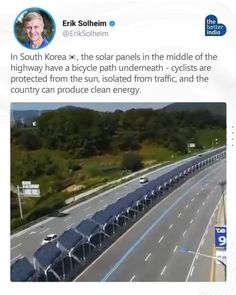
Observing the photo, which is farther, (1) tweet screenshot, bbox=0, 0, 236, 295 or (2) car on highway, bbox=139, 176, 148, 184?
(2) car on highway, bbox=139, 176, 148, 184

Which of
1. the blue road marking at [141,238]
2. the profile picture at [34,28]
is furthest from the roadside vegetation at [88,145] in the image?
the profile picture at [34,28]

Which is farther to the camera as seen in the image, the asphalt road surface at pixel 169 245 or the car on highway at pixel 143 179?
the car on highway at pixel 143 179

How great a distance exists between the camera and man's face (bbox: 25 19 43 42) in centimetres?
276

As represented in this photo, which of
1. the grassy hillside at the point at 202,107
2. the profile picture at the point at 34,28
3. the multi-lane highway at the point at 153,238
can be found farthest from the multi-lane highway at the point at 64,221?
the profile picture at the point at 34,28

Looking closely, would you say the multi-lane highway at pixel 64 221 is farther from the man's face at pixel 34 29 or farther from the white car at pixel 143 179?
the man's face at pixel 34 29

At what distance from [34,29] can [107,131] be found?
1.76ft

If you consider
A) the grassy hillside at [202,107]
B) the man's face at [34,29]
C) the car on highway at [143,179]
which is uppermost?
the man's face at [34,29]

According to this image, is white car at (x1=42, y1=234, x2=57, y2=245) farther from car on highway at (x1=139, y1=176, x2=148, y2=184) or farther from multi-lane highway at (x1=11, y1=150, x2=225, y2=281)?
car on highway at (x1=139, y1=176, x2=148, y2=184)

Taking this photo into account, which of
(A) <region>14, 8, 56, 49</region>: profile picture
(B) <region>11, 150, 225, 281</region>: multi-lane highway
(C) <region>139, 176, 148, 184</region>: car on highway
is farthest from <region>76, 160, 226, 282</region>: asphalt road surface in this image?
(A) <region>14, 8, 56, 49</region>: profile picture

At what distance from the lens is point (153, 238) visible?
285cm

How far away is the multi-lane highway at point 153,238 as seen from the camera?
279 cm

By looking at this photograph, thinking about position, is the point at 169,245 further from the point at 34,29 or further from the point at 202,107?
the point at 34,29

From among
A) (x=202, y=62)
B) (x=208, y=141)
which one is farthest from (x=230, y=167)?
(x=202, y=62)

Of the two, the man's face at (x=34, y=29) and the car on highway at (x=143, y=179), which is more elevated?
the man's face at (x=34, y=29)
